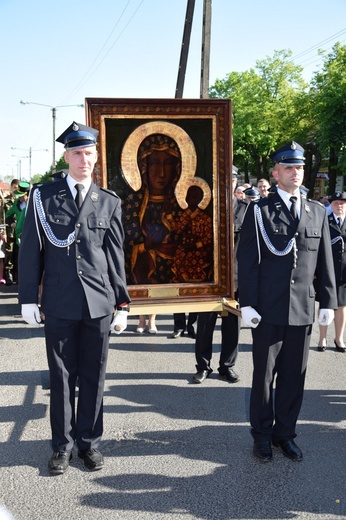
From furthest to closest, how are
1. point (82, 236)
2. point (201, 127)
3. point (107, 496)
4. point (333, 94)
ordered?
1. point (333, 94)
2. point (201, 127)
3. point (82, 236)
4. point (107, 496)

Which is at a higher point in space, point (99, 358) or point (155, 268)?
point (155, 268)

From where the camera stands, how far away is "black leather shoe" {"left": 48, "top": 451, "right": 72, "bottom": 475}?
354 cm

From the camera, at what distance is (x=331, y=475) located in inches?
139

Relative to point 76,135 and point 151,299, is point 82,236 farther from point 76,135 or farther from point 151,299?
point 151,299

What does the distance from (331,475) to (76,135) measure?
267 centimetres

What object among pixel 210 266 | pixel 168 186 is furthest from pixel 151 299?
pixel 168 186

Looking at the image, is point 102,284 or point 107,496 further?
point 102,284

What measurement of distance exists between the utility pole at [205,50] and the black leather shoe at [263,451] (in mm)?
8900

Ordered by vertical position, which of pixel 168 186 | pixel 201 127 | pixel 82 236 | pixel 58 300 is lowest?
pixel 58 300

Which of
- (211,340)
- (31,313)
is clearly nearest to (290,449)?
(211,340)

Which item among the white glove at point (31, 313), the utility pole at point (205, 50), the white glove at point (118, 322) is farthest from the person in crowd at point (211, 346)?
the utility pole at point (205, 50)

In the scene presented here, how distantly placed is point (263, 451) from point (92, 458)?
1130mm

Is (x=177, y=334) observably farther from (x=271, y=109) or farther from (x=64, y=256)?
(x=271, y=109)

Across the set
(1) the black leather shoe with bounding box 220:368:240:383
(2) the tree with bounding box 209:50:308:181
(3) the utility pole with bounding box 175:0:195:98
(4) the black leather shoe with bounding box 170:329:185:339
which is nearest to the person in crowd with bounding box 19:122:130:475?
(1) the black leather shoe with bounding box 220:368:240:383
